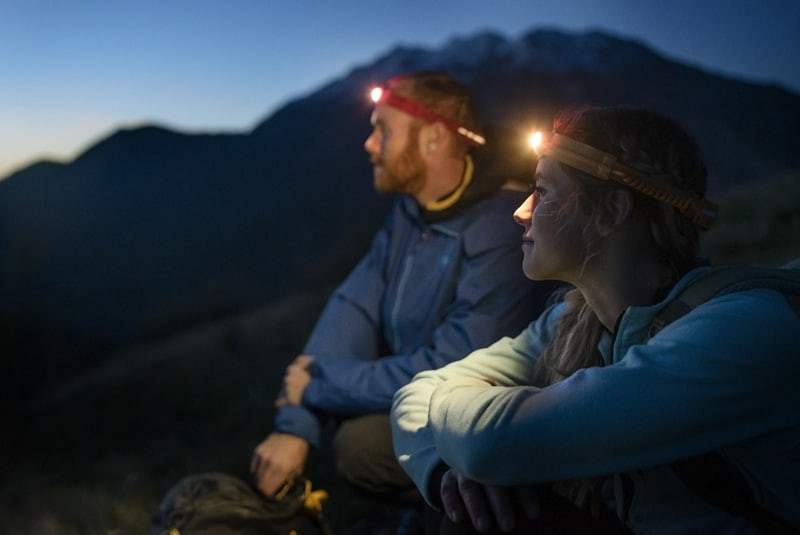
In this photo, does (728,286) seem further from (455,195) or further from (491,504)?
(455,195)

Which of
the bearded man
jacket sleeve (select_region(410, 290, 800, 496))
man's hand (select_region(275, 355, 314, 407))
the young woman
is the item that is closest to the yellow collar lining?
the bearded man

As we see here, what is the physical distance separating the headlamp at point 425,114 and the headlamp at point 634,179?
1560 mm

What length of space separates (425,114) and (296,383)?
1268 millimetres

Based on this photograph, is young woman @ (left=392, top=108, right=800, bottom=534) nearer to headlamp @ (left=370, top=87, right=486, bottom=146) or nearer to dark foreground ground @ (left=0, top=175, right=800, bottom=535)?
headlamp @ (left=370, top=87, right=486, bottom=146)

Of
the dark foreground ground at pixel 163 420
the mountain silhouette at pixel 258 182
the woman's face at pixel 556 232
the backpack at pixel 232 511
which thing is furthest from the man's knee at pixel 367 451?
the mountain silhouette at pixel 258 182

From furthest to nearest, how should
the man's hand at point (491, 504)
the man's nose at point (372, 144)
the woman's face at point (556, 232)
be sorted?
the man's nose at point (372, 144)
the woman's face at point (556, 232)
the man's hand at point (491, 504)

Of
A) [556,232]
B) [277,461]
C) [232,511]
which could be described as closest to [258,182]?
[277,461]

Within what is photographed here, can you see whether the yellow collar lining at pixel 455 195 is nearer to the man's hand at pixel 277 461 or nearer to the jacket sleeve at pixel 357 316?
the jacket sleeve at pixel 357 316

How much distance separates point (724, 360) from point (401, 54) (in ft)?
257

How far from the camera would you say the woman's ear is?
1524mm

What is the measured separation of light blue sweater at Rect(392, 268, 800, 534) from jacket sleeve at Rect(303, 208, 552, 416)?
1243 millimetres

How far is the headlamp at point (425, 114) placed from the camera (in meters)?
3.14

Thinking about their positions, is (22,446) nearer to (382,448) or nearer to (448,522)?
(382,448)

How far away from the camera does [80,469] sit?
8828mm
